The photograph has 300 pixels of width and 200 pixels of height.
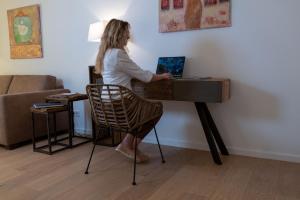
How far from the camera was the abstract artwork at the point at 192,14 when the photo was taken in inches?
98.8

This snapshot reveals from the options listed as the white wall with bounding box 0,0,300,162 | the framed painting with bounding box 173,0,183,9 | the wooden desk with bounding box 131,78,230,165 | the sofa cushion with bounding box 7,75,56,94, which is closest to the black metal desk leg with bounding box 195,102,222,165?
the wooden desk with bounding box 131,78,230,165

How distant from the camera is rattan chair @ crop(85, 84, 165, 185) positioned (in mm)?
2035

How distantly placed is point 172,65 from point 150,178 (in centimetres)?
115

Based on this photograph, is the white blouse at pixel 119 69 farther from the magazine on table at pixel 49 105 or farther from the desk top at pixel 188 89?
the magazine on table at pixel 49 105

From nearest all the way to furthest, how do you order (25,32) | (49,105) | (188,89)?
(188,89), (49,105), (25,32)

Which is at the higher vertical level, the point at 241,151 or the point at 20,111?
the point at 20,111

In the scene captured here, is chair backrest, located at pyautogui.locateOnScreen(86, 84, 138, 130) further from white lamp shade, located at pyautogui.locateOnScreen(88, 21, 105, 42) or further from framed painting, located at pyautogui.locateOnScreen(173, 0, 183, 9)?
framed painting, located at pyautogui.locateOnScreen(173, 0, 183, 9)

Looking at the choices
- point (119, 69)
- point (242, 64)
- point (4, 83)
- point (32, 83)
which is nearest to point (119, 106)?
point (119, 69)

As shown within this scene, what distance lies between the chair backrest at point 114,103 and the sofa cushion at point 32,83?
150 cm

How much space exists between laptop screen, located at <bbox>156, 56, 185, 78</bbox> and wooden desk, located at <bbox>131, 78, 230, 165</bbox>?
300mm

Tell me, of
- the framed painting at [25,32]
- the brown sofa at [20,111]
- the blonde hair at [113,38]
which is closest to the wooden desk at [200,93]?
the blonde hair at [113,38]

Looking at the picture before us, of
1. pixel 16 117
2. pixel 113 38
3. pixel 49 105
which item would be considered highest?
pixel 113 38

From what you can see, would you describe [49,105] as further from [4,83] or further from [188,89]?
[188,89]

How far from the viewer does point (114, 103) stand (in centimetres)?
206
